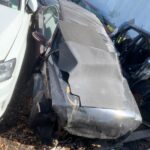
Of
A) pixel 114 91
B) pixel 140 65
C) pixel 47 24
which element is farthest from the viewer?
pixel 140 65

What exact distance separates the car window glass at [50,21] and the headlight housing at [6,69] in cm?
169

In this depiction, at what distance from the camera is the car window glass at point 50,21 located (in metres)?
5.94

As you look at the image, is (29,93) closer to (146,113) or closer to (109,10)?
(146,113)

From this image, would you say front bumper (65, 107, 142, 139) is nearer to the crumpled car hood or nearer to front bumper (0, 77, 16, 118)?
front bumper (0, 77, 16, 118)

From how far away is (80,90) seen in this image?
15.1 feet

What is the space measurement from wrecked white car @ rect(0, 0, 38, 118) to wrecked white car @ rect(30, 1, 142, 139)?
0.53 m

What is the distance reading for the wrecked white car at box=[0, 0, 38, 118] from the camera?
4055mm

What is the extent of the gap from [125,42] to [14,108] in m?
3.52

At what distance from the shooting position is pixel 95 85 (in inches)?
188

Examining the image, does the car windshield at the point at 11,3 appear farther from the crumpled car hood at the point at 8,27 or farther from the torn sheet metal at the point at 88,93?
the torn sheet metal at the point at 88,93

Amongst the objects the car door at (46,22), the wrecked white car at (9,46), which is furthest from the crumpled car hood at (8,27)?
the car door at (46,22)

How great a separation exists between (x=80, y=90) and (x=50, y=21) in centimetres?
210

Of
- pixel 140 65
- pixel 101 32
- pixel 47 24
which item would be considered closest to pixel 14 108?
pixel 47 24

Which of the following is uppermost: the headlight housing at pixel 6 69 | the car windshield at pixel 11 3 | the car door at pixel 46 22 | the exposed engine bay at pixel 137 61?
the car windshield at pixel 11 3
